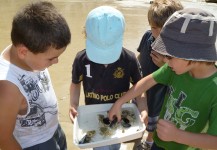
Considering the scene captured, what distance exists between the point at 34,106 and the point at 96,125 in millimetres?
481

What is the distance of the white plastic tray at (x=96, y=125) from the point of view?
169cm

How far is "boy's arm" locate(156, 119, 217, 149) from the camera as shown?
4.59 ft

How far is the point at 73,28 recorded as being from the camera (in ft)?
20.2

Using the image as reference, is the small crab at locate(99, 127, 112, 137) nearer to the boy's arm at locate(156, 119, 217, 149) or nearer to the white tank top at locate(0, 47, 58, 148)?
the white tank top at locate(0, 47, 58, 148)

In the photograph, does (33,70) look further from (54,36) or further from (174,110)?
(174,110)

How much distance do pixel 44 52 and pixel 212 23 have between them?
76 cm

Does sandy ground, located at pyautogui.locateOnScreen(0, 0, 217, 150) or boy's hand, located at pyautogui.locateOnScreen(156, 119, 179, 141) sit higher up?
boy's hand, located at pyautogui.locateOnScreen(156, 119, 179, 141)

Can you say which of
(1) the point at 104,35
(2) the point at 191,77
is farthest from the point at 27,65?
(2) the point at 191,77

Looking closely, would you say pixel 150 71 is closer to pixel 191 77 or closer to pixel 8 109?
pixel 191 77

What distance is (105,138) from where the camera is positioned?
1738mm

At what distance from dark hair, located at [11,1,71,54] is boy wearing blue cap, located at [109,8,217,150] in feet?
1.56

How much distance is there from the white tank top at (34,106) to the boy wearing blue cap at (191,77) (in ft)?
1.92

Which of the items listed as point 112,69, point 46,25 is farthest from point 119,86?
point 46,25

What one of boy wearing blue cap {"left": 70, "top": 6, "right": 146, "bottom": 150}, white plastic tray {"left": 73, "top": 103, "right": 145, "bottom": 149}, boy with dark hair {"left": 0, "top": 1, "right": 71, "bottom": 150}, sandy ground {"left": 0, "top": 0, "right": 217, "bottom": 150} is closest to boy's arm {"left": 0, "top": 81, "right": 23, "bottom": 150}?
boy with dark hair {"left": 0, "top": 1, "right": 71, "bottom": 150}
